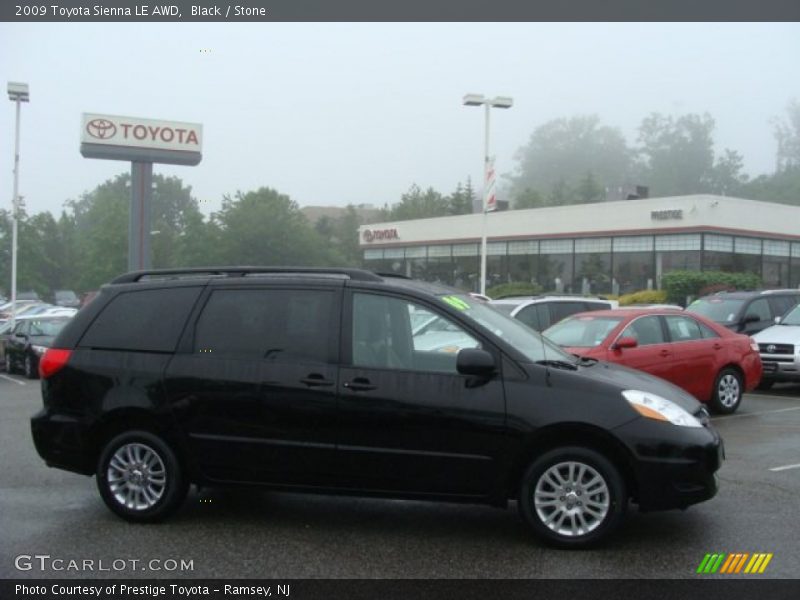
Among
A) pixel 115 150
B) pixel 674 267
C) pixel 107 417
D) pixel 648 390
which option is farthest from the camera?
pixel 115 150

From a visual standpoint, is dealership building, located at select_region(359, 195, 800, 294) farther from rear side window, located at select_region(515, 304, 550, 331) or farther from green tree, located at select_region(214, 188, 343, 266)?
rear side window, located at select_region(515, 304, 550, 331)

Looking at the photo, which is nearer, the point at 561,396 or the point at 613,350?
the point at 561,396

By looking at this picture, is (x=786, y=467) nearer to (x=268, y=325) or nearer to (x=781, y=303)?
(x=268, y=325)

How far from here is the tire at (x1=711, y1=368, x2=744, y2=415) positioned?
11.4m

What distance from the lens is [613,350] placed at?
411 inches

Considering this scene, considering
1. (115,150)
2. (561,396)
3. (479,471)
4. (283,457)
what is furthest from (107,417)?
(115,150)

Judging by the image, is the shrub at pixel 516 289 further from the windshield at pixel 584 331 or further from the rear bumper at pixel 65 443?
the rear bumper at pixel 65 443

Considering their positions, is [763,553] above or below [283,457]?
below

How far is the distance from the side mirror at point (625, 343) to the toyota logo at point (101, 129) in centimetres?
3933

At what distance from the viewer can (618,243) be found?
39.1m

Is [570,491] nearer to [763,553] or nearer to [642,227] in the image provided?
[763,553]

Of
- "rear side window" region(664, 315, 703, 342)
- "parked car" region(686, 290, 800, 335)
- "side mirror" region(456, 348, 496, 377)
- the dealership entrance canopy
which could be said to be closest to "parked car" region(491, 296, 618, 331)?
"parked car" region(686, 290, 800, 335)
